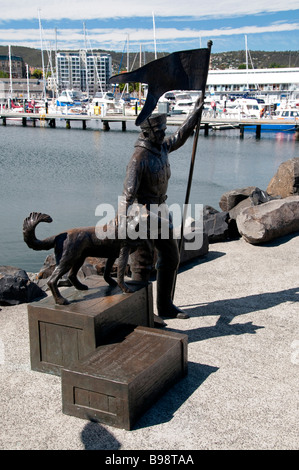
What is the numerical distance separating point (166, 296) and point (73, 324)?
1.84 meters

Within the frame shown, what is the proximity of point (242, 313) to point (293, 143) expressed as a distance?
3710 cm

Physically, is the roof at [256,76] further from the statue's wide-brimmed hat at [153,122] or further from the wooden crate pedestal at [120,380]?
the wooden crate pedestal at [120,380]

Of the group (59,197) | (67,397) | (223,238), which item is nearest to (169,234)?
(67,397)

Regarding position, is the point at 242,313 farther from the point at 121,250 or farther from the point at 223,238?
the point at 223,238

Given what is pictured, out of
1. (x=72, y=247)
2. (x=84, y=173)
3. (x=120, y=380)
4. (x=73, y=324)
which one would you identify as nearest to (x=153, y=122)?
(x=72, y=247)

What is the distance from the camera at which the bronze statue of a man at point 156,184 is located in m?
5.66

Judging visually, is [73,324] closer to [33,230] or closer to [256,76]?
[33,230]

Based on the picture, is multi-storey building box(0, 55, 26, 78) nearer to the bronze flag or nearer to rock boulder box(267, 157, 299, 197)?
rock boulder box(267, 157, 299, 197)

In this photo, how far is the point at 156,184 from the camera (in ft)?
19.2

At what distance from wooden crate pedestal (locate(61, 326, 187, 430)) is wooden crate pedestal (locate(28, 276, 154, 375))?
0.20 m

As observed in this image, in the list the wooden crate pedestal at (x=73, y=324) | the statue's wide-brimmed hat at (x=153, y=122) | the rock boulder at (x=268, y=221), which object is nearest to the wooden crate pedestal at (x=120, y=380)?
the wooden crate pedestal at (x=73, y=324)

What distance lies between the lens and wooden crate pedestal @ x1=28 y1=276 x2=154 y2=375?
4.71 m

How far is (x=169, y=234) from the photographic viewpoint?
230 inches
